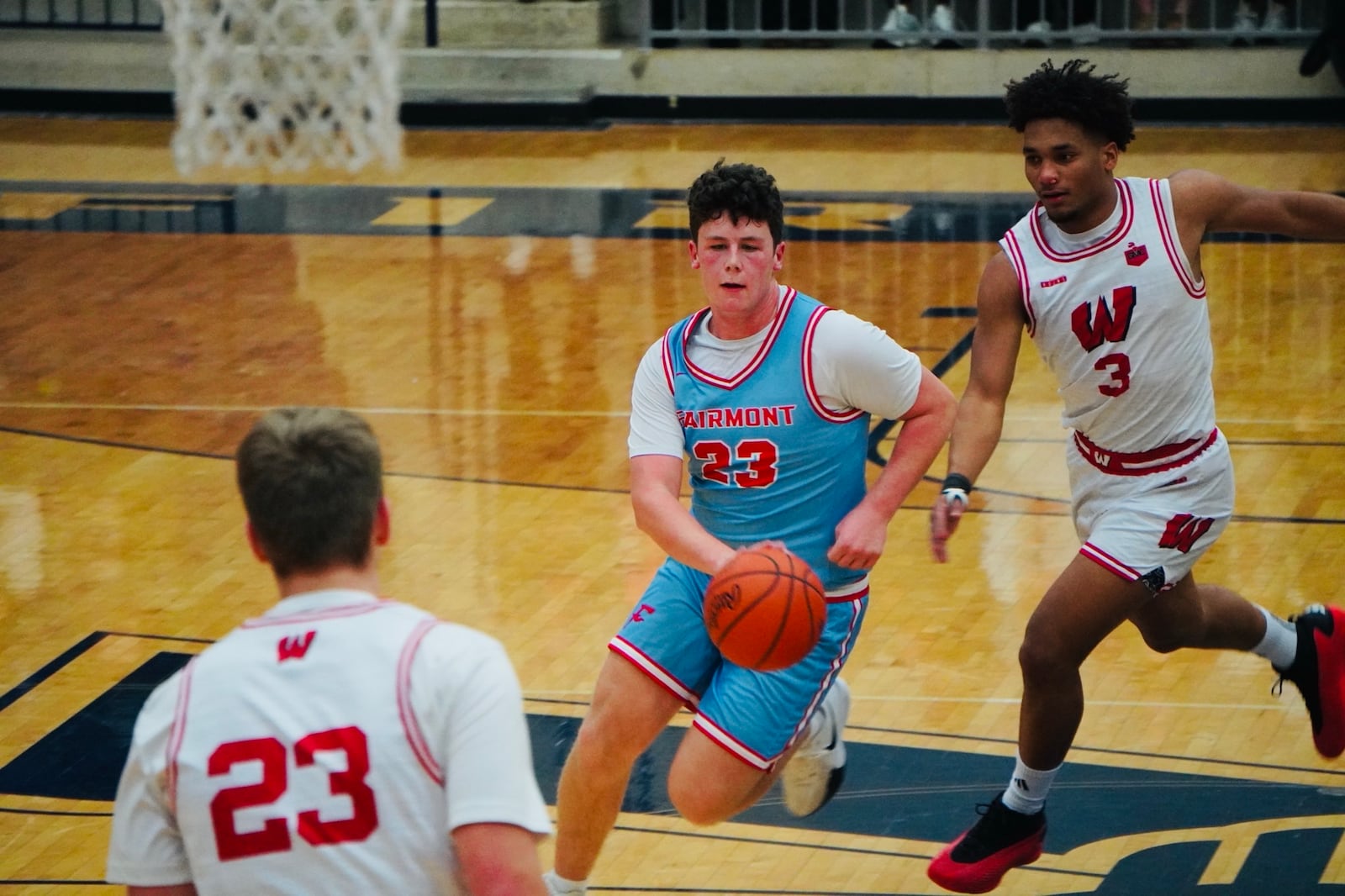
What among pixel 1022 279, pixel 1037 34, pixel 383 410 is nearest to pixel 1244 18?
pixel 1037 34

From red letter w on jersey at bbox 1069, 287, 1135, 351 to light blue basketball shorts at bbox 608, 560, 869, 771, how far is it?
87 cm

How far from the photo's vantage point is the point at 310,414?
7.88ft

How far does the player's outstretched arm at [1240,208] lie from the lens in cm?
450

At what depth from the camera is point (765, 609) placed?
3895 mm

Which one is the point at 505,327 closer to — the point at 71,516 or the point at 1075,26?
the point at 71,516

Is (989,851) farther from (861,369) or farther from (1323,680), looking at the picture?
(861,369)

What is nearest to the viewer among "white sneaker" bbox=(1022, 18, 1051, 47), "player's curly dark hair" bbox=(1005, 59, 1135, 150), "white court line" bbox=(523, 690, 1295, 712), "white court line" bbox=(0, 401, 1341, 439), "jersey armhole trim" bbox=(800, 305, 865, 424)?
"jersey armhole trim" bbox=(800, 305, 865, 424)

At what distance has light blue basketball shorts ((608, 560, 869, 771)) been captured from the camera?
4277mm

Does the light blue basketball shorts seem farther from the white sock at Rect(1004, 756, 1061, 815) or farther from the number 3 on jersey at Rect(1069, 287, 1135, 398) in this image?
the number 3 on jersey at Rect(1069, 287, 1135, 398)

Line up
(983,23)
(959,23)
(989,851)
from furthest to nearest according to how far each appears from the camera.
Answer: (959,23), (983,23), (989,851)

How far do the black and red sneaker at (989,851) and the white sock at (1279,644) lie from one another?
894 mm

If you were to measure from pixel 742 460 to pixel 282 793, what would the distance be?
6.90ft

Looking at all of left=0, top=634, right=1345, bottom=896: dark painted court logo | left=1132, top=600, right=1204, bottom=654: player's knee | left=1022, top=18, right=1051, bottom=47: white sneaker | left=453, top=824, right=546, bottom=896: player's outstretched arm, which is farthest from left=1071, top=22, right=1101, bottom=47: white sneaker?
left=453, top=824, right=546, bottom=896: player's outstretched arm

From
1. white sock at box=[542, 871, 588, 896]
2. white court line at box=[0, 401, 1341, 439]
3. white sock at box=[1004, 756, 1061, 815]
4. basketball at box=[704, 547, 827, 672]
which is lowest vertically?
white sock at box=[542, 871, 588, 896]
